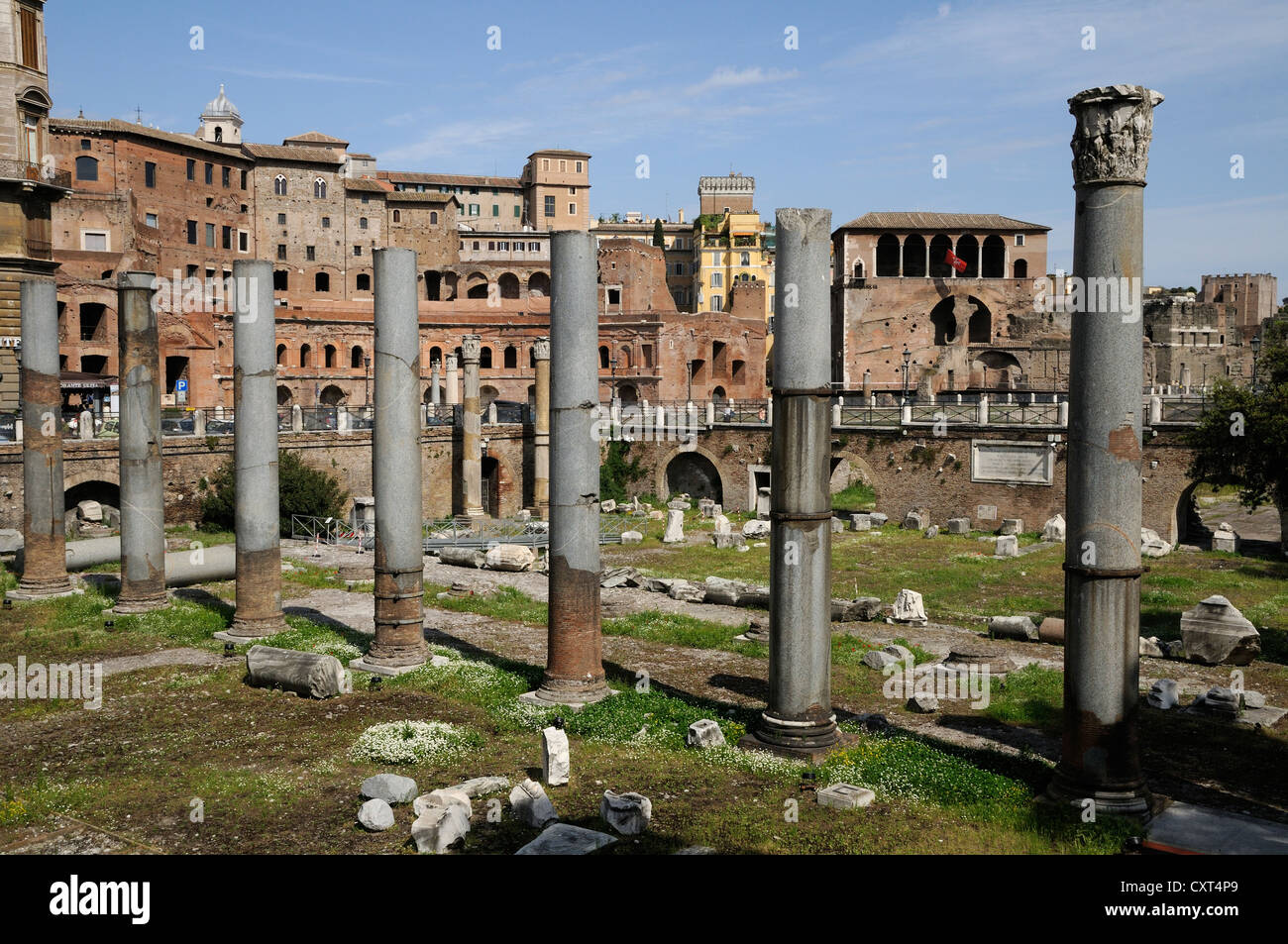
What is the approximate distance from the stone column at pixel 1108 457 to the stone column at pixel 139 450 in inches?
454

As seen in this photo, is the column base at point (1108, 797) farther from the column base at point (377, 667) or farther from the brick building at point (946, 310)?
the brick building at point (946, 310)

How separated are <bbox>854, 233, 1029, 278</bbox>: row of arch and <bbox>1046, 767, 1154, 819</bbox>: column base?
4598 centimetres

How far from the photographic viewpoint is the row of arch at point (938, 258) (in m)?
52.2

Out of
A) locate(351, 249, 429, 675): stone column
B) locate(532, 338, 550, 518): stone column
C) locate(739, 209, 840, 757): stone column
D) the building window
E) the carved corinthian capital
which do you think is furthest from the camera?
locate(532, 338, 550, 518): stone column

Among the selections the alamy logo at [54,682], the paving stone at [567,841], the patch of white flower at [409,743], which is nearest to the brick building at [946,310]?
the alamy logo at [54,682]

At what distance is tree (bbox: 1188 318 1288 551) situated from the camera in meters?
16.2

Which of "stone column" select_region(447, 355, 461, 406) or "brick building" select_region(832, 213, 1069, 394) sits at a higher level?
"brick building" select_region(832, 213, 1069, 394)

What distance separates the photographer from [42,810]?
301 inches

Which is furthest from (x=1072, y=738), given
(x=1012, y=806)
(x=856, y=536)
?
(x=856, y=536)

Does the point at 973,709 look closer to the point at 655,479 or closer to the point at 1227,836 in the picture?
the point at 1227,836

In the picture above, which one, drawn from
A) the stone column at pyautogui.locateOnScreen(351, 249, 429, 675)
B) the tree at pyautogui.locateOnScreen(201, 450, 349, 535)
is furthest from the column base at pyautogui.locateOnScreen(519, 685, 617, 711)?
the tree at pyautogui.locateOnScreen(201, 450, 349, 535)

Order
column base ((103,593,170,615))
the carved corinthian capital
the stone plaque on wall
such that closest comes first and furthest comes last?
the carved corinthian capital → column base ((103,593,170,615)) → the stone plaque on wall

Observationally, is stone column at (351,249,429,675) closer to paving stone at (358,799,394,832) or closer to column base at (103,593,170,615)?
paving stone at (358,799,394,832)

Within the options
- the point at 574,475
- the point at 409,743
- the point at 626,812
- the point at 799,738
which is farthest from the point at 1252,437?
the point at 409,743
